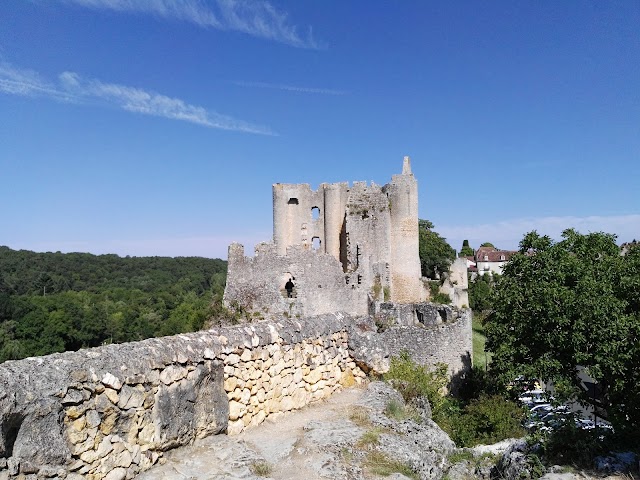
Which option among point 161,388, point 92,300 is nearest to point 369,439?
point 161,388

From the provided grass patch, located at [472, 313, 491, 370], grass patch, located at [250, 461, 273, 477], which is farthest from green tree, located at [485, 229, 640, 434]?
grass patch, located at [250, 461, 273, 477]

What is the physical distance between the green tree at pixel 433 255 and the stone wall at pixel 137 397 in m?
40.3

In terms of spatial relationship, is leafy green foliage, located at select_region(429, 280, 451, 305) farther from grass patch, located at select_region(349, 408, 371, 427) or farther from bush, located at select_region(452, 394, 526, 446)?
grass patch, located at select_region(349, 408, 371, 427)

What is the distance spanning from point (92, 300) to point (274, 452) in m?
85.2

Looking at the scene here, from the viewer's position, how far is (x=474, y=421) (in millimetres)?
16469

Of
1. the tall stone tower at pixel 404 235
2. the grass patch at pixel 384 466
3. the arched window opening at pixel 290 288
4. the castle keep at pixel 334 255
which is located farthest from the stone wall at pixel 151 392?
the tall stone tower at pixel 404 235

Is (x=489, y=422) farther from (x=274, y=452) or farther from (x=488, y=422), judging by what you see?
(x=274, y=452)

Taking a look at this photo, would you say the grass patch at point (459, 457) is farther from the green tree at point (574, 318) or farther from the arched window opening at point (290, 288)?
the arched window opening at point (290, 288)

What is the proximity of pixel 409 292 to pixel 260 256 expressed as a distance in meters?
8.14

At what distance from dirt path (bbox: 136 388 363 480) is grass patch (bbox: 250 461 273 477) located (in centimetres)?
2

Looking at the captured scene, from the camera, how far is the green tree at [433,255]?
46.8m

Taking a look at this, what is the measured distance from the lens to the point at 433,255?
153ft

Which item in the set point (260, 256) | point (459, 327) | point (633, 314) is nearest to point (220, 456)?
point (633, 314)

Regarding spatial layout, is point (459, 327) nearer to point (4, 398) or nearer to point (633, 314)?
point (633, 314)
